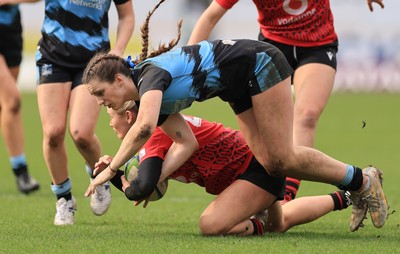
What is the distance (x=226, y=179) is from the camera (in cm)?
690

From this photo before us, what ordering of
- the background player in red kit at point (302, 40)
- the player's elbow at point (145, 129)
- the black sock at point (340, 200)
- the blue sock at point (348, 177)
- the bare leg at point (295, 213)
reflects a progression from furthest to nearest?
1. the background player in red kit at point (302, 40)
2. the black sock at point (340, 200)
3. the bare leg at point (295, 213)
4. the blue sock at point (348, 177)
5. the player's elbow at point (145, 129)

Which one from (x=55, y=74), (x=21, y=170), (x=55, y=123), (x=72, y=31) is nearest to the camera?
(x=55, y=123)

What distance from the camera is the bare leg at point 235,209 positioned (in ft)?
21.5

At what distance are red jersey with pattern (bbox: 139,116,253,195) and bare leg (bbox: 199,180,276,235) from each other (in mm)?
170

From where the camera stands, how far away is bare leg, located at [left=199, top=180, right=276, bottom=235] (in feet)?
21.5

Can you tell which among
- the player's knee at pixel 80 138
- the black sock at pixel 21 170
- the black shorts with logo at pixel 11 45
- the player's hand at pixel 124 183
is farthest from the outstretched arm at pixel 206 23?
the black shorts with logo at pixel 11 45

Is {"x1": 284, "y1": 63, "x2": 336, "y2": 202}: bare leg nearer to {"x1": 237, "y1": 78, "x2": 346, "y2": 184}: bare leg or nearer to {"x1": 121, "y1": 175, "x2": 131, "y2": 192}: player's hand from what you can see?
{"x1": 237, "y1": 78, "x2": 346, "y2": 184}: bare leg

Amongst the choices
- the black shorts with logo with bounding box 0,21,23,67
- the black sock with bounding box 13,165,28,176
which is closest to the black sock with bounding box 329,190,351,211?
the black sock with bounding box 13,165,28,176

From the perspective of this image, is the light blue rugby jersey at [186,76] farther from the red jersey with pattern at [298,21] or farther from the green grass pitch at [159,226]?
the red jersey with pattern at [298,21]

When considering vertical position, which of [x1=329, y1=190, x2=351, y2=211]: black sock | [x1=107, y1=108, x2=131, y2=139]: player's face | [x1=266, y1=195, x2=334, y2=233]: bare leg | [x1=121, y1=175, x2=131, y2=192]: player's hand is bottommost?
[x1=266, y1=195, x2=334, y2=233]: bare leg

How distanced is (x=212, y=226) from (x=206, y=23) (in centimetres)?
192

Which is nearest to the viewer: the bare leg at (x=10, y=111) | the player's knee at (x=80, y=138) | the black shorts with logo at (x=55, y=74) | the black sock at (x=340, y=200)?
the black sock at (x=340, y=200)

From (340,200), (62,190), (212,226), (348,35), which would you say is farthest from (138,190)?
(348,35)

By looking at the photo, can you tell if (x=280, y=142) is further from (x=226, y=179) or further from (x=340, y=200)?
(x=340, y=200)
